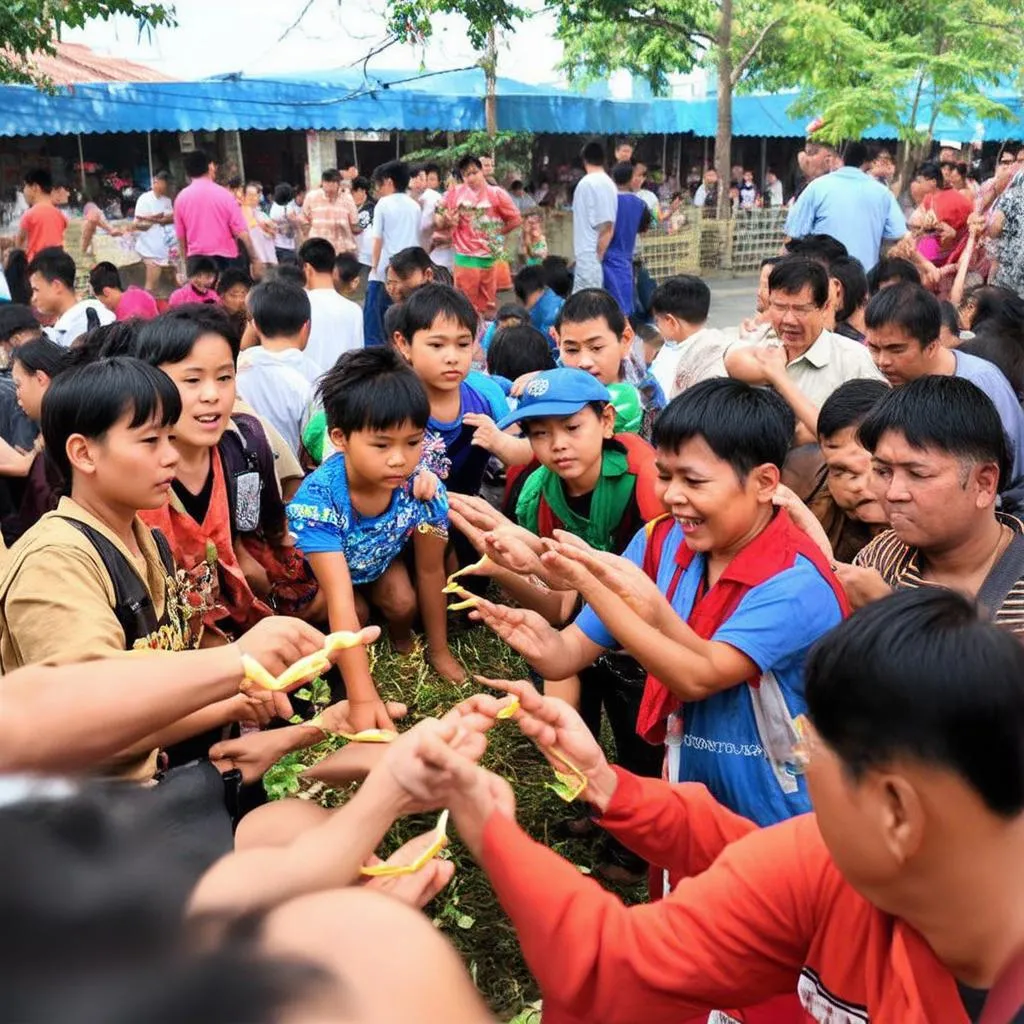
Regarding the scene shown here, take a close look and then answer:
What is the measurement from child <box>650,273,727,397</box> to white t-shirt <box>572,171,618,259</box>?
14.3 feet

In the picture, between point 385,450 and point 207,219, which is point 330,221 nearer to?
point 207,219

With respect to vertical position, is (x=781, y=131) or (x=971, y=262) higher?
(x=781, y=131)

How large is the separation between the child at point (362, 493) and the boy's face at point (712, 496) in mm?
1266

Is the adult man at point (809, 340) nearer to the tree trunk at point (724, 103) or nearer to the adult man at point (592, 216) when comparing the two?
the adult man at point (592, 216)

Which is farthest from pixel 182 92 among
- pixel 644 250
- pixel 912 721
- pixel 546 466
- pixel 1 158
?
pixel 912 721

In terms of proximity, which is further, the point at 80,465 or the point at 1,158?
the point at 1,158

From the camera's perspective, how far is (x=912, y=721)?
1.47 meters

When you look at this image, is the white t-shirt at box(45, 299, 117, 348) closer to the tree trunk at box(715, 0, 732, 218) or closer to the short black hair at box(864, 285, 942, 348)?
the short black hair at box(864, 285, 942, 348)


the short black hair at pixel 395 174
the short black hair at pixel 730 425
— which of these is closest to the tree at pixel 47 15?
the short black hair at pixel 395 174

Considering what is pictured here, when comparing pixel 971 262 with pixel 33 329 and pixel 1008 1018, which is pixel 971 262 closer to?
pixel 33 329

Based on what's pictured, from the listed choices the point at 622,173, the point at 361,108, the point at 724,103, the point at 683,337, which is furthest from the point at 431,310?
the point at 724,103

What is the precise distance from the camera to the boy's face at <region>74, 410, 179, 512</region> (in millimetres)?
2914

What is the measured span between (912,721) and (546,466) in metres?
2.55

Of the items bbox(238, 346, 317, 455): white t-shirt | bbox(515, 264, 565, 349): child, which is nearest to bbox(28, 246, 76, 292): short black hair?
bbox(238, 346, 317, 455): white t-shirt
